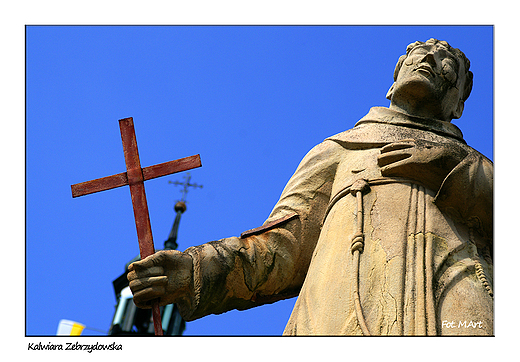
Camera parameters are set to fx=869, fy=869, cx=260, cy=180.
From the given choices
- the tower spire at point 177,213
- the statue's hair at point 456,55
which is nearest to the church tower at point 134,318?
the tower spire at point 177,213

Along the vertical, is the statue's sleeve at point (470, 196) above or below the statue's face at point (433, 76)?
below

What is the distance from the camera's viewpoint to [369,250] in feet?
20.7

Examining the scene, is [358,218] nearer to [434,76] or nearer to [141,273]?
[141,273]

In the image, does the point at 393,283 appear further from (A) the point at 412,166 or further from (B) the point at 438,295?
(A) the point at 412,166

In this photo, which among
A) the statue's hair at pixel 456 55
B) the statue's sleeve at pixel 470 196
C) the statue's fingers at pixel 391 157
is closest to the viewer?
the statue's sleeve at pixel 470 196

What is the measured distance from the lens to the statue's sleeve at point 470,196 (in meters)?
6.57

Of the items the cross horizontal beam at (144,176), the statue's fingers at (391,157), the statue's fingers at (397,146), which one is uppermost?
the statue's fingers at (397,146)

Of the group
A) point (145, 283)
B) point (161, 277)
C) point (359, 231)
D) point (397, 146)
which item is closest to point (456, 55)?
point (397, 146)

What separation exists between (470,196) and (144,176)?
100 inches

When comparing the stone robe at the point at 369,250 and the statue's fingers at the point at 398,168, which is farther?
the statue's fingers at the point at 398,168

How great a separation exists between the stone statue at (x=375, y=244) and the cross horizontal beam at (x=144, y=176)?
69 centimetres

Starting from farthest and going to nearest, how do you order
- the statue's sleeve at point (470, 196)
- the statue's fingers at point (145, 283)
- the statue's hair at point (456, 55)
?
the statue's hair at point (456, 55)
the statue's sleeve at point (470, 196)
the statue's fingers at point (145, 283)

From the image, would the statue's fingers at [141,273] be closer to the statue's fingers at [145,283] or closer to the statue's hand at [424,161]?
the statue's fingers at [145,283]

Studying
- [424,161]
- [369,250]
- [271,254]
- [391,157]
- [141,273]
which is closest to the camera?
[369,250]
